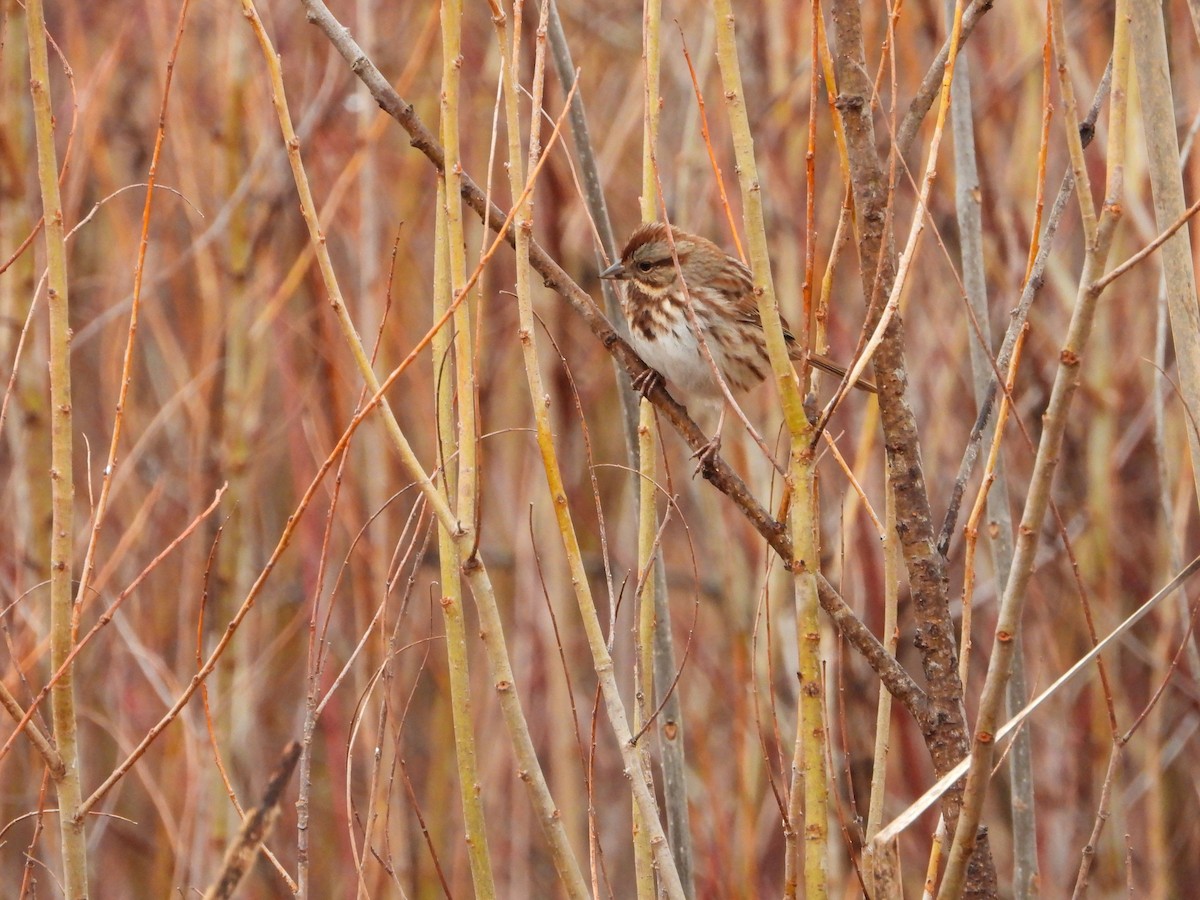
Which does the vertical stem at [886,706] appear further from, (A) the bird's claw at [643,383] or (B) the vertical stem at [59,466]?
(B) the vertical stem at [59,466]

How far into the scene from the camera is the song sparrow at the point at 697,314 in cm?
322

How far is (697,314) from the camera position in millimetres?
3555

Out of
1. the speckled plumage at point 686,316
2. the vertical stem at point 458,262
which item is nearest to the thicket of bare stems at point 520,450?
the speckled plumage at point 686,316

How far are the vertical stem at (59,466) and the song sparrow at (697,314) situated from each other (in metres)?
1.37

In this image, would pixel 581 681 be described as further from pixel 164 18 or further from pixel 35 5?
pixel 35 5

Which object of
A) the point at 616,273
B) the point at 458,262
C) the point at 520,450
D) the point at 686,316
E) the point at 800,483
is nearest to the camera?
the point at 800,483

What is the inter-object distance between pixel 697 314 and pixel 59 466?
2.05 meters

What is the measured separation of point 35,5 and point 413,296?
3.43 metres

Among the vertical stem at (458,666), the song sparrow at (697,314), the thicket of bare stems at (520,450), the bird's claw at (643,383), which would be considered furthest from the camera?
the thicket of bare stems at (520,450)

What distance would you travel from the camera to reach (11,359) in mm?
4117

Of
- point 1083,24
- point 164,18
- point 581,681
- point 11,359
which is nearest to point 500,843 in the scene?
point 581,681

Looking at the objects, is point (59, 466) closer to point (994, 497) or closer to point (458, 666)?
point (458, 666)

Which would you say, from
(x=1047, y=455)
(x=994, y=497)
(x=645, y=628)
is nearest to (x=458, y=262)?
(x=645, y=628)

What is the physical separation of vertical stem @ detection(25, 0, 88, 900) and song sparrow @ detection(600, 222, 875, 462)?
1.37 meters
